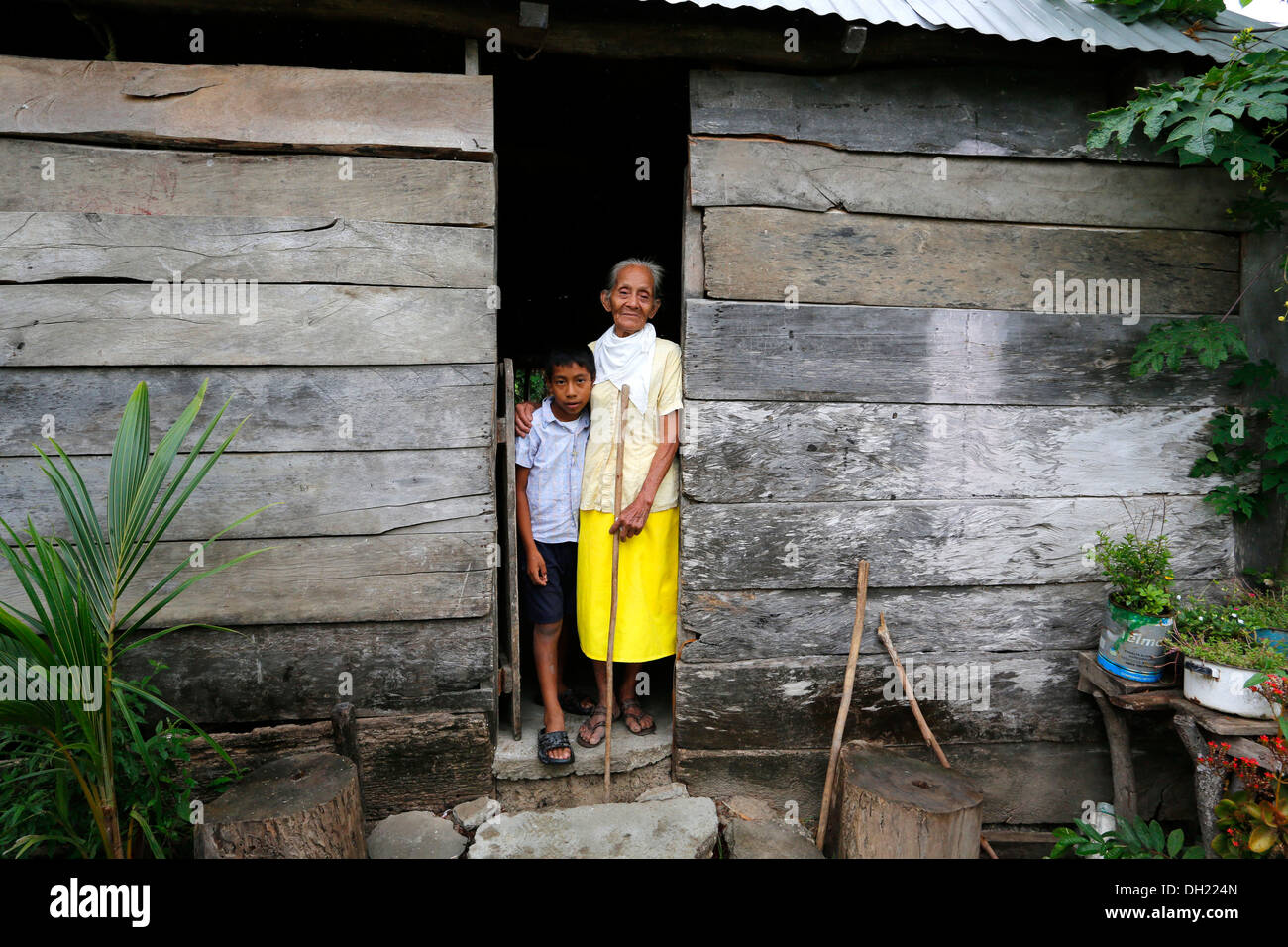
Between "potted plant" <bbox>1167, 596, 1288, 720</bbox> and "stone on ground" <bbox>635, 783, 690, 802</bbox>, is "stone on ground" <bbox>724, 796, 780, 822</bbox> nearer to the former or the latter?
"stone on ground" <bbox>635, 783, 690, 802</bbox>

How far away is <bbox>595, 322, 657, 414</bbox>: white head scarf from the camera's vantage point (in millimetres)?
3166

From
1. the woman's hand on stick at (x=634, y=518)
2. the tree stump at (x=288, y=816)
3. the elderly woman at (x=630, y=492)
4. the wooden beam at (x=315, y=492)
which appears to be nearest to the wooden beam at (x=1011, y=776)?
the elderly woman at (x=630, y=492)

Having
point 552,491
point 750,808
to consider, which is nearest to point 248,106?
point 552,491

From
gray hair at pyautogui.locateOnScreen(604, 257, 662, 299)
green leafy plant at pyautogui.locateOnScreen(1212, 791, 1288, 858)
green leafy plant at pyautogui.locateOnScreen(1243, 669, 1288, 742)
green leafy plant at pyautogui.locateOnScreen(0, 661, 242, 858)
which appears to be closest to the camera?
green leafy plant at pyautogui.locateOnScreen(0, 661, 242, 858)

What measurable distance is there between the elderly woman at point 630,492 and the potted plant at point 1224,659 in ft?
6.44

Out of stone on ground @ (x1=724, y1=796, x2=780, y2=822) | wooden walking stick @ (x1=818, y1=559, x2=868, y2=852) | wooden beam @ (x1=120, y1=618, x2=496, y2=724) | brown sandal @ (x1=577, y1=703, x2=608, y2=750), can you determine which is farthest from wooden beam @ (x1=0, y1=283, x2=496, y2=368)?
stone on ground @ (x1=724, y1=796, x2=780, y2=822)

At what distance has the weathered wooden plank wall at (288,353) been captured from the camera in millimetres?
2697

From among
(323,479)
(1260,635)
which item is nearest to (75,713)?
(323,479)

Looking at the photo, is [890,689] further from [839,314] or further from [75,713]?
[75,713]

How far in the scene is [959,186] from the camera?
304 cm

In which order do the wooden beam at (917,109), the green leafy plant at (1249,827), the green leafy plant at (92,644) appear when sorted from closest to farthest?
1. the green leafy plant at (92,644)
2. the green leafy plant at (1249,827)
3. the wooden beam at (917,109)

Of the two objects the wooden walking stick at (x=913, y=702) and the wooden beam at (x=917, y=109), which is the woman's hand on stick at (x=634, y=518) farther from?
the wooden beam at (x=917, y=109)

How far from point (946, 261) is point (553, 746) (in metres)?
2.55

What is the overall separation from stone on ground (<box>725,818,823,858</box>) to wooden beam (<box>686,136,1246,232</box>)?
97.4 inches
